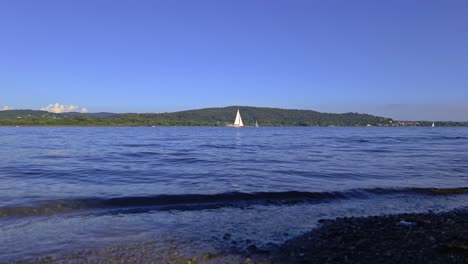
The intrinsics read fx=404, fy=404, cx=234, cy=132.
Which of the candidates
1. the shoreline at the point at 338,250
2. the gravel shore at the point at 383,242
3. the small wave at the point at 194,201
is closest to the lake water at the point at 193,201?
the small wave at the point at 194,201

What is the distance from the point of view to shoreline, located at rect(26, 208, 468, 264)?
7828 millimetres

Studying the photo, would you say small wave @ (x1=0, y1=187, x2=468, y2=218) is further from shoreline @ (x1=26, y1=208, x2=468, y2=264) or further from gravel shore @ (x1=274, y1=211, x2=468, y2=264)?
shoreline @ (x1=26, y1=208, x2=468, y2=264)

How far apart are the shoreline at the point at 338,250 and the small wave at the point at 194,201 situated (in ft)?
15.6

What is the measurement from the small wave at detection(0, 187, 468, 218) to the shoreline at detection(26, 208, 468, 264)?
4.75 m

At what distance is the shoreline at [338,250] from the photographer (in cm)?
783

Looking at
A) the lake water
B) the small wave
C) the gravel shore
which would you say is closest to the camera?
the gravel shore

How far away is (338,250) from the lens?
828cm

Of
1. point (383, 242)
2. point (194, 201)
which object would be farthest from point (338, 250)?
point (194, 201)

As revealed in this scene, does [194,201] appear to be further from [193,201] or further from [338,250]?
[338,250]

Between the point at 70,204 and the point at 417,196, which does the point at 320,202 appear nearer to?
the point at 417,196

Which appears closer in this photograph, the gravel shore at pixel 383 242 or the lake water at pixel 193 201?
the gravel shore at pixel 383 242

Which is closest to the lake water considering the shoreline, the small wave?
the small wave

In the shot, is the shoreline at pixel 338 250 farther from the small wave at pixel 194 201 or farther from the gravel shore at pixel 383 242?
the small wave at pixel 194 201

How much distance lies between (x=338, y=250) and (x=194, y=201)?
296 inches
